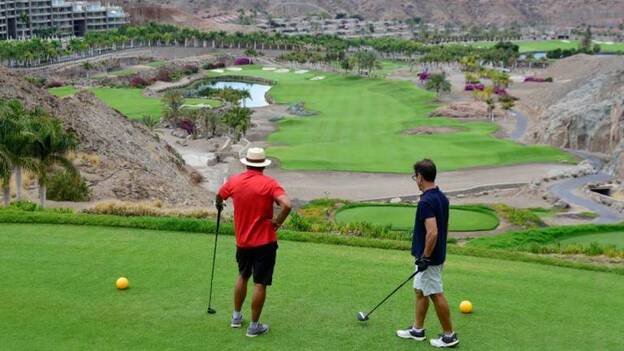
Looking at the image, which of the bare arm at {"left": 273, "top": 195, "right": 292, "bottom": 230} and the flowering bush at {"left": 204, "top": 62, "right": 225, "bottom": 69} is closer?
the bare arm at {"left": 273, "top": 195, "right": 292, "bottom": 230}

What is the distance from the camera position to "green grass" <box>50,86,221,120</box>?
9382cm

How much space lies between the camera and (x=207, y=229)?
56.1 feet

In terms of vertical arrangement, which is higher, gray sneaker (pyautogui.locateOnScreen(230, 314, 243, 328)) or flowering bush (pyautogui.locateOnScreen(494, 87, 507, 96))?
gray sneaker (pyautogui.locateOnScreen(230, 314, 243, 328))

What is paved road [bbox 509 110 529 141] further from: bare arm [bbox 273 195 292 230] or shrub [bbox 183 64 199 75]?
shrub [bbox 183 64 199 75]

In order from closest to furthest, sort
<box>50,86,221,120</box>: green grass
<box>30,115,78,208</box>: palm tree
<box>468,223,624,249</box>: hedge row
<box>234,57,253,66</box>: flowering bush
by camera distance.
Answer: <box>468,223,624,249</box>: hedge row
<box>30,115,78,208</box>: palm tree
<box>50,86,221,120</box>: green grass
<box>234,57,253,66</box>: flowering bush

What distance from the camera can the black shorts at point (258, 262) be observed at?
37.5 feet

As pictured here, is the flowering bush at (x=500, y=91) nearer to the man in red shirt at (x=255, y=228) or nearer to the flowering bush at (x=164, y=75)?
the flowering bush at (x=164, y=75)

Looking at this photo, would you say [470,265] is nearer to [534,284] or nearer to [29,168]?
[534,284]

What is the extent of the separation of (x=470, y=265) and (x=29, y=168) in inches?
756

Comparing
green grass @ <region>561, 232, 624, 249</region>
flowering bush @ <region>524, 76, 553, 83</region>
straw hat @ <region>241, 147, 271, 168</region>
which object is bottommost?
flowering bush @ <region>524, 76, 553, 83</region>

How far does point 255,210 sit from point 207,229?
584 centimetres

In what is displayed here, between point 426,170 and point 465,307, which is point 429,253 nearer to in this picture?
point 426,170

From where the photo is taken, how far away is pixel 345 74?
469 feet

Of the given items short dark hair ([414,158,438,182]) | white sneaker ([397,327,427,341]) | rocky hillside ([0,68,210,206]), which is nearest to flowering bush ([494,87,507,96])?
rocky hillside ([0,68,210,206])
